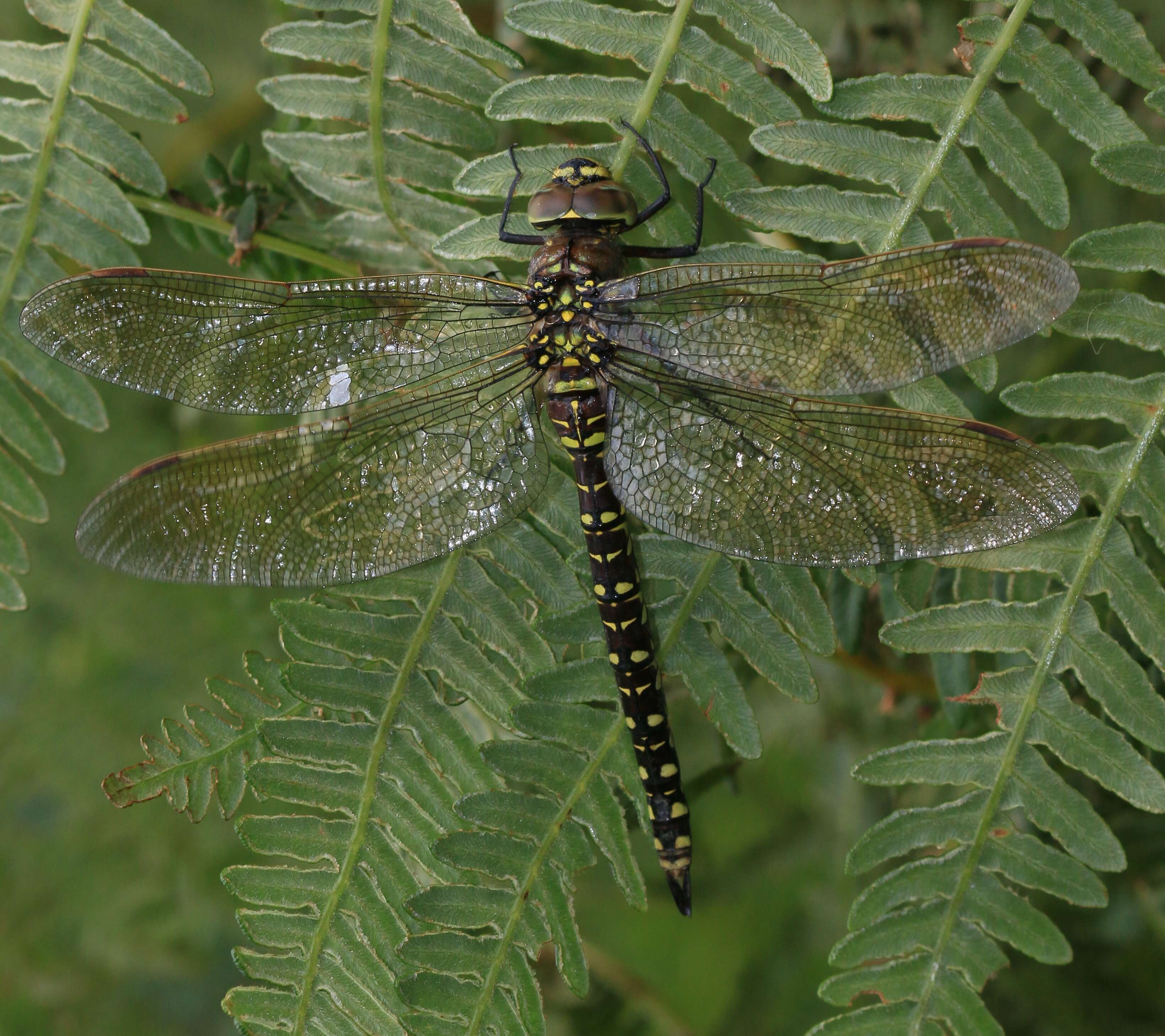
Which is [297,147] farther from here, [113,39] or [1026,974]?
[1026,974]

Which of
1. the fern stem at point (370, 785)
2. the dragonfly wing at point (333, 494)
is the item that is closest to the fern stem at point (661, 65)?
the dragonfly wing at point (333, 494)

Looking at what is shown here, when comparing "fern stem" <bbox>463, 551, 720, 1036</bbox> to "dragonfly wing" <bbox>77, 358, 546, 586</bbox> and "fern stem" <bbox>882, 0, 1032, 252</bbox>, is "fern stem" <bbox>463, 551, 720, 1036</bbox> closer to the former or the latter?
"dragonfly wing" <bbox>77, 358, 546, 586</bbox>

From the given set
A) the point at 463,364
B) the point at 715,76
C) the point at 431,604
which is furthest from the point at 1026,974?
the point at 715,76

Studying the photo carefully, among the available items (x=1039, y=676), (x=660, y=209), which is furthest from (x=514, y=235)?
(x=1039, y=676)

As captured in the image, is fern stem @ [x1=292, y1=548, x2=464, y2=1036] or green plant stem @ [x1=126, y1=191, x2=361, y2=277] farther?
green plant stem @ [x1=126, y1=191, x2=361, y2=277]

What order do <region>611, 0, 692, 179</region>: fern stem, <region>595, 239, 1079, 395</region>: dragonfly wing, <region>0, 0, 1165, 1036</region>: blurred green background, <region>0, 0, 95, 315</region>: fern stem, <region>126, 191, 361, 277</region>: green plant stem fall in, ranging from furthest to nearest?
<region>0, 0, 1165, 1036</region>: blurred green background → <region>126, 191, 361, 277</region>: green plant stem → <region>0, 0, 95, 315</region>: fern stem → <region>611, 0, 692, 179</region>: fern stem → <region>595, 239, 1079, 395</region>: dragonfly wing

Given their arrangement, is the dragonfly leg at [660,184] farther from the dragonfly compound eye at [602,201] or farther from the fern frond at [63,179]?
the fern frond at [63,179]

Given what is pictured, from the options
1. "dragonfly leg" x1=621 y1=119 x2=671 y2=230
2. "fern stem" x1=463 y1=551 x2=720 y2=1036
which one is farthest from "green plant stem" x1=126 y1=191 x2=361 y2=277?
"fern stem" x1=463 y1=551 x2=720 y2=1036
